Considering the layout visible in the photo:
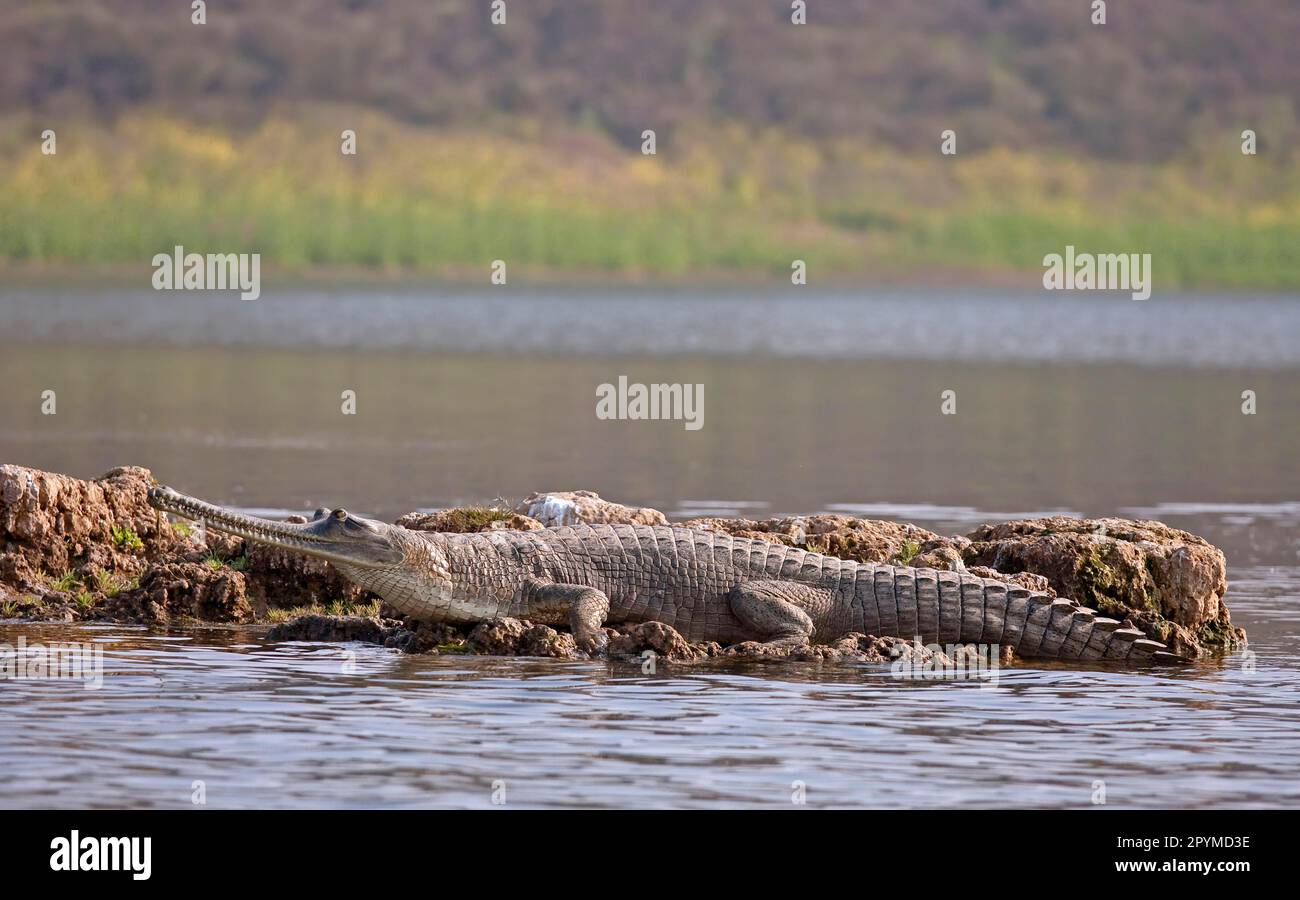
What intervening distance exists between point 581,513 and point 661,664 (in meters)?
3.36

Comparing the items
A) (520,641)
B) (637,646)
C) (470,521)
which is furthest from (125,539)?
(637,646)

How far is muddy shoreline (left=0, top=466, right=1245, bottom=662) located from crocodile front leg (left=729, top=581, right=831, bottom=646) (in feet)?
0.55

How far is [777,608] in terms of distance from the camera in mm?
14336

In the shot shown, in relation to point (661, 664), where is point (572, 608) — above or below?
above

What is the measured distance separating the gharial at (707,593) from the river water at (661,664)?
466 mm

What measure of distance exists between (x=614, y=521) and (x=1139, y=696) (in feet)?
17.5

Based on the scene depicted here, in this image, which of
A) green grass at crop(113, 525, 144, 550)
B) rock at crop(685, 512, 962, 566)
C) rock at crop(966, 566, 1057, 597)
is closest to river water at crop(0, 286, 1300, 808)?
rock at crop(966, 566, 1057, 597)

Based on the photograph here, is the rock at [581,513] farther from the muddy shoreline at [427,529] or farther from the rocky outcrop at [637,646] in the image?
the rocky outcrop at [637,646]

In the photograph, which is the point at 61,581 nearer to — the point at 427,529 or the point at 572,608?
the point at 427,529

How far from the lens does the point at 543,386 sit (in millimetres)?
58875

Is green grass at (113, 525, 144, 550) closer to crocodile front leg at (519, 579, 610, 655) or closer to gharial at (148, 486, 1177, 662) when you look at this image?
gharial at (148, 486, 1177, 662)

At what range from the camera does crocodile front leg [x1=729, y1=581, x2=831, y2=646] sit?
14312 mm

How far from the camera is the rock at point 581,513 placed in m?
17.0
